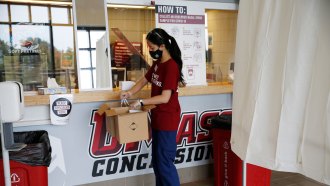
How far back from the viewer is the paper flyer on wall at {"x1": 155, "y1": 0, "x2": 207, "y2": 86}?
3.71 meters

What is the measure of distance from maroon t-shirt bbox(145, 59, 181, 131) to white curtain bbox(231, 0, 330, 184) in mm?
1473

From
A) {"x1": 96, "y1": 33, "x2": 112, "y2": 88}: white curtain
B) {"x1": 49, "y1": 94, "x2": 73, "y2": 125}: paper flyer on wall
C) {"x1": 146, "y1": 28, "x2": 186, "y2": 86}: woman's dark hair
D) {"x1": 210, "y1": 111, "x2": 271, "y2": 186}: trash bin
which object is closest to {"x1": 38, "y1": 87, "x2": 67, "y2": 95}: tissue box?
{"x1": 49, "y1": 94, "x2": 73, "y2": 125}: paper flyer on wall

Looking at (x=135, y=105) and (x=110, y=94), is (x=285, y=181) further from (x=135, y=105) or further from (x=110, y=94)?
(x=110, y=94)

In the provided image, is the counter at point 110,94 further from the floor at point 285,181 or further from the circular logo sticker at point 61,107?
the floor at point 285,181

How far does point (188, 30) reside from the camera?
12.7 ft

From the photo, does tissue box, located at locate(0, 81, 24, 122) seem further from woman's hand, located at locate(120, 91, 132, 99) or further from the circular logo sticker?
woman's hand, located at locate(120, 91, 132, 99)

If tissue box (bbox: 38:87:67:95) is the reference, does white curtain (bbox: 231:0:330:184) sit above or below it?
above

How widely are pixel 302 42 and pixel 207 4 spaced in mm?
3098

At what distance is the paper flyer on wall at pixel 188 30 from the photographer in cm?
371

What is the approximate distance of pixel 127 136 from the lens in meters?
2.71

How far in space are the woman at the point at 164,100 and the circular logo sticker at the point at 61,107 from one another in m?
0.77

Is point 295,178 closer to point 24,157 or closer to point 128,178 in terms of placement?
point 128,178

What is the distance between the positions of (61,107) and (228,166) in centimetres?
189

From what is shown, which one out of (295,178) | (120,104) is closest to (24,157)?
(120,104)
